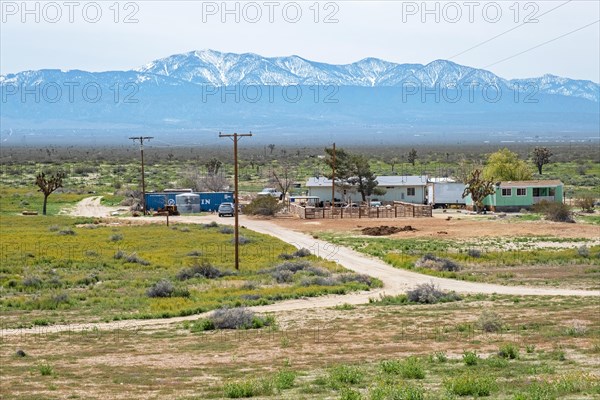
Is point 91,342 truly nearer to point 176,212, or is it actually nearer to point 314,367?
point 314,367

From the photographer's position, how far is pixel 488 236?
5791 centimetres

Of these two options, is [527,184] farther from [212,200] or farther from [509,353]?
[509,353]

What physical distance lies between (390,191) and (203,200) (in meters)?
17.6

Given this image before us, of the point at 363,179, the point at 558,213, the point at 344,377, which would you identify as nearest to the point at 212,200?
the point at 363,179

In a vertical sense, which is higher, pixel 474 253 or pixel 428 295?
pixel 474 253

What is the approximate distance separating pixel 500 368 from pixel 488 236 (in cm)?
4000

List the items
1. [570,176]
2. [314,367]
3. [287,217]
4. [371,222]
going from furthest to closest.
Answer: [570,176], [287,217], [371,222], [314,367]

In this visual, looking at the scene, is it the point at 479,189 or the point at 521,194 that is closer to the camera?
the point at 479,189

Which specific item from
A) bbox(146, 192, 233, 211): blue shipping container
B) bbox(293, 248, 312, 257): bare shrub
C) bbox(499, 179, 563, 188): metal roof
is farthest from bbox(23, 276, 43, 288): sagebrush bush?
bbox(499, 179, 563, 188): metal roof

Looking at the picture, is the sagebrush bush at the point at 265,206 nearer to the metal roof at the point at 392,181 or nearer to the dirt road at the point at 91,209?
the metal roof at the point at 392,181

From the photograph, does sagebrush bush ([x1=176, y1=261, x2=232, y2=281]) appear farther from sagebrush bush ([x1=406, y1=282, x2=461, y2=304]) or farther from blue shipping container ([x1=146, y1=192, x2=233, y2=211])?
blue shipping container ([x1=146, y1=192, x2=233, y2=211])

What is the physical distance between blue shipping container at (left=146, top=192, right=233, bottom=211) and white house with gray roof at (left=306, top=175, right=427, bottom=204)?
26.1 feet

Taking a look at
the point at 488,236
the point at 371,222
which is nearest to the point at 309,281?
the point at 488,236

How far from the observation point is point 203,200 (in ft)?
273
